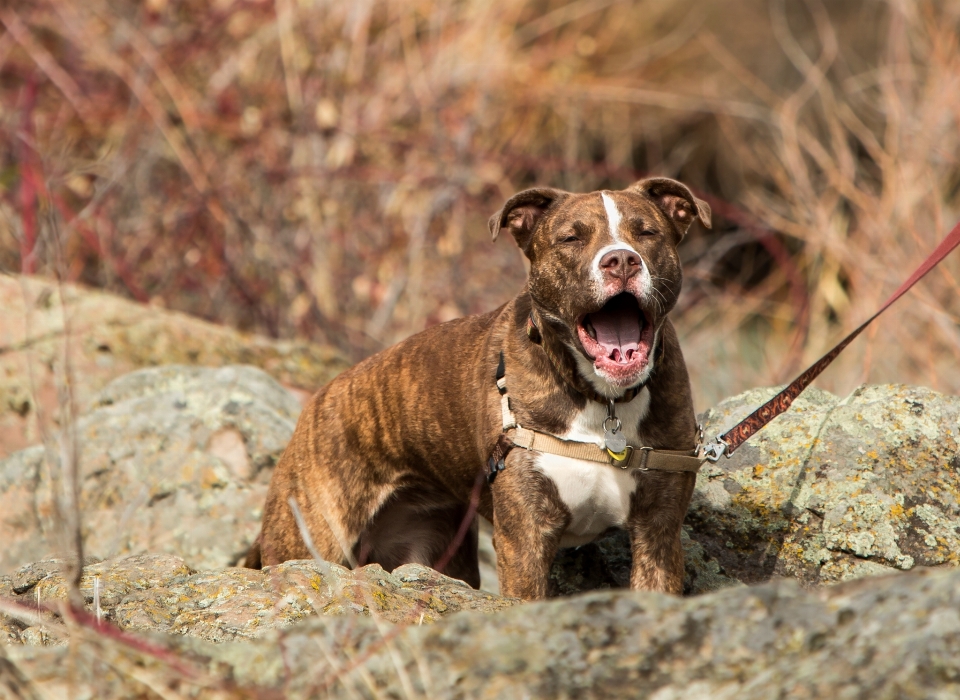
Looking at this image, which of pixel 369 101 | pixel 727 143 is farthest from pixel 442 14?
pixel 727 143

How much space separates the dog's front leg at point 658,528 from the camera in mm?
3564

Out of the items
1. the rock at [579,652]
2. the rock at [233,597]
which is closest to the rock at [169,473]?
the rock at [233,597]

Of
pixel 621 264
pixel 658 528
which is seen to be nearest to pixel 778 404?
pixel 658 528

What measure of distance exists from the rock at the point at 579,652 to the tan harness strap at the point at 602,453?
4.32ft

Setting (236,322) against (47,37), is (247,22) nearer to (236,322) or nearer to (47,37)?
(47,37)

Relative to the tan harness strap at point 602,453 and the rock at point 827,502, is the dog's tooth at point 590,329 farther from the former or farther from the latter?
the rock at point 827,502

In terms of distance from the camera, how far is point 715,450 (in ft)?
12.0

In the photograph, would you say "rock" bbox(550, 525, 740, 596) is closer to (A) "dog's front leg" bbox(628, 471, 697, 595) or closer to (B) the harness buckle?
(A) "dog's front leg" bbox(628, 471, 697, 595)

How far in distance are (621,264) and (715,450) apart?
70 centimetres

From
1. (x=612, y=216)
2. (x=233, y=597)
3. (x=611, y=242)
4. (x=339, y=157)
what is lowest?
(x=233, y=597)

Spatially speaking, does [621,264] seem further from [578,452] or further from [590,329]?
[578,452]

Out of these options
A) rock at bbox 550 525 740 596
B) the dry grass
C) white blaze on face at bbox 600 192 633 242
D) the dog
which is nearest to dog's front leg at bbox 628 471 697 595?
the dog

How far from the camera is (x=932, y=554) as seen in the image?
3.65 metres

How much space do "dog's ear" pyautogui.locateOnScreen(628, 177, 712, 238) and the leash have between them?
2.03ft
